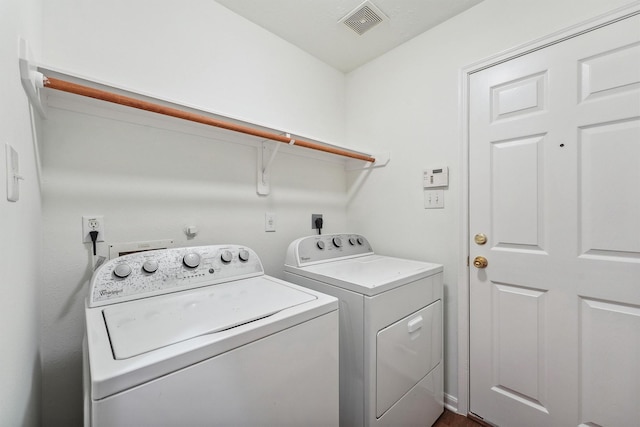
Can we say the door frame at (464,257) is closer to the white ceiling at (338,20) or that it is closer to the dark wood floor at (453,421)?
the dark wood floor at (453,421)

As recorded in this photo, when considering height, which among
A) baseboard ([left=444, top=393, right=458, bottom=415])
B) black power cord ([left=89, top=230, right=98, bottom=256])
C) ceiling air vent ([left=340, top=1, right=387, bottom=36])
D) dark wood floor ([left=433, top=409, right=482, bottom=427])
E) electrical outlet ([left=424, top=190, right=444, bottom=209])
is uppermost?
ceiling air vent ([left=340, top=1, right=387, bottom=36])

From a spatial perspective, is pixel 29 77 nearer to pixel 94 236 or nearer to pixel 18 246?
pixel 18 246

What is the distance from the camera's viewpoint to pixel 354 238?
79.4 inches

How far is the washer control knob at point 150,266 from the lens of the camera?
3.64 ft

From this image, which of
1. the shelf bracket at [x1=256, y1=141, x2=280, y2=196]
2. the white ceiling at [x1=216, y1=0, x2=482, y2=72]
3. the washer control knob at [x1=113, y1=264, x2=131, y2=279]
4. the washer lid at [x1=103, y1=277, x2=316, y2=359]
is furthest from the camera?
the shelf bracket at [x1=256, y1=141, x2=280, y2=196]

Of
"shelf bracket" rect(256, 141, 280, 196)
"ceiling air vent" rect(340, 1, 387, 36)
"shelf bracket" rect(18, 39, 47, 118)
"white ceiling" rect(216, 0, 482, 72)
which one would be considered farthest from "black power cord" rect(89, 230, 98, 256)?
"ceiling air vent" rect(340, 1, 387, 36)

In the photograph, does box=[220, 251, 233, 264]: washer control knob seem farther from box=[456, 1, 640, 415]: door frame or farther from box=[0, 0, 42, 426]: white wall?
box=[456, 1, 640, 415]: door frame

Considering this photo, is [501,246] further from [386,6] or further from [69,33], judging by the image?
[69,33]

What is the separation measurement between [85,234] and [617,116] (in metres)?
2.43

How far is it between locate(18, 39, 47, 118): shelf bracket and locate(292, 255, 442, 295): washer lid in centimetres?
128

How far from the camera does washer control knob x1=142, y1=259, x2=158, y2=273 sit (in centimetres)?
111

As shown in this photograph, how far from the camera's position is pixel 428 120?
184 centimetres

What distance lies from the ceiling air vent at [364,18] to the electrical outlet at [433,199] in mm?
1172

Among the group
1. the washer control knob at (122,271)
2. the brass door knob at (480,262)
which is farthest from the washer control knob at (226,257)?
the brass door knob at (480,262)
